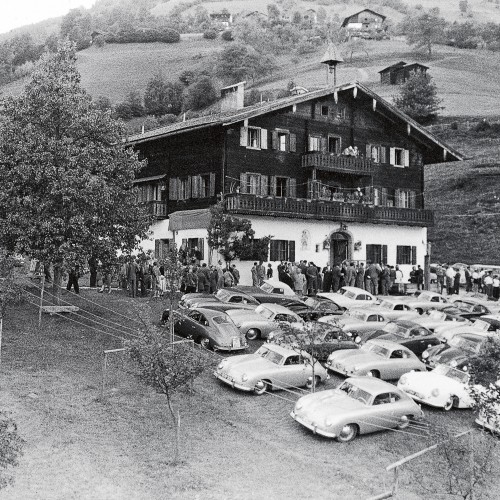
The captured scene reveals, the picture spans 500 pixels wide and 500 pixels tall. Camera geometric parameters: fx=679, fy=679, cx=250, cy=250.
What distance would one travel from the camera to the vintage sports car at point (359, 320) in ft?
87.0

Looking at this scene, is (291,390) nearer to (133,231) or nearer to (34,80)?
(133,231)

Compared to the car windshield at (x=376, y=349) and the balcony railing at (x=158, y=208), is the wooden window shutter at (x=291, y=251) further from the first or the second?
the car windshield at (x=376, y=349)

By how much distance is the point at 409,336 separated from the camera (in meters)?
25.2

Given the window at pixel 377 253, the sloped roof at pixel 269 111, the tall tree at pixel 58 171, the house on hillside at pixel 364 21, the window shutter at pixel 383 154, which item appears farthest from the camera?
the house on hillside at pixel 364 21

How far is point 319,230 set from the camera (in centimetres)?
4184

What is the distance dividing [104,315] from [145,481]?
14.1 meters

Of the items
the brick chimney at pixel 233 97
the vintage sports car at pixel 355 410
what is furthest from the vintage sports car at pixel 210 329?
the brick chimney at pixel 233 97

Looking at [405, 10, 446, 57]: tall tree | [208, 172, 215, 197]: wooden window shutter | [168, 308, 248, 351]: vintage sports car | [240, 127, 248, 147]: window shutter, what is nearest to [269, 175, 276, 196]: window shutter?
[240, 127, 248, 147]: window shutter

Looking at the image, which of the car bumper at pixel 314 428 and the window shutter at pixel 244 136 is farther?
the window shutter at pixel 244 136

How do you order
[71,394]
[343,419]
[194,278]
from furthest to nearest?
[194,278]
[71,394]
[343,419]

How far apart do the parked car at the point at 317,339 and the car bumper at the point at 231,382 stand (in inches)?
84.5

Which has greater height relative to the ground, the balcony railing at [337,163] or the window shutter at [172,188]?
the balcony railing at [337,163]

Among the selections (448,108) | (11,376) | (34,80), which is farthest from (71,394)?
(448,108)

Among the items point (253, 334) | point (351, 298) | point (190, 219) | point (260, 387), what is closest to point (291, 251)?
point (190, 219)
